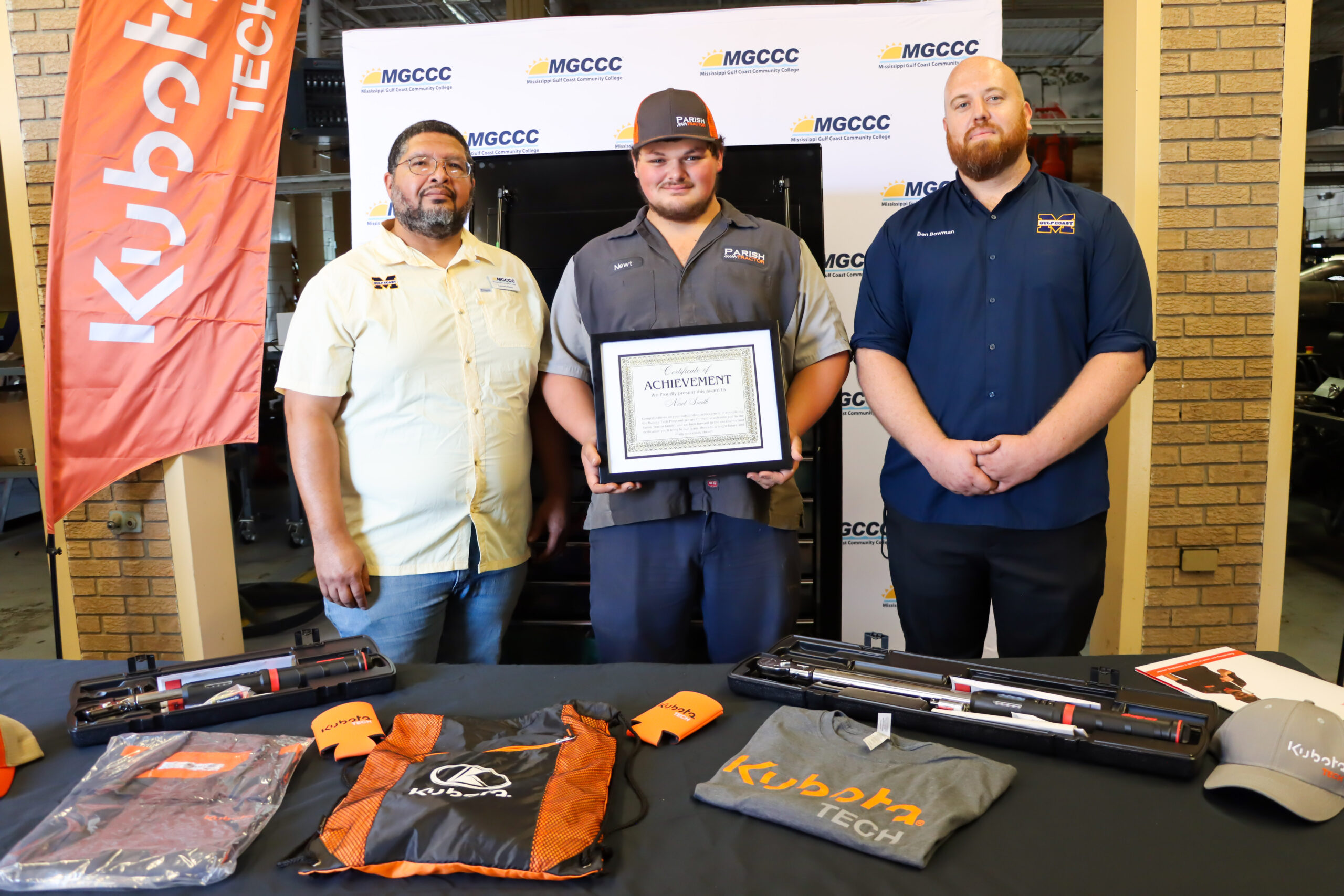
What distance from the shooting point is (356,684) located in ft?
4.82

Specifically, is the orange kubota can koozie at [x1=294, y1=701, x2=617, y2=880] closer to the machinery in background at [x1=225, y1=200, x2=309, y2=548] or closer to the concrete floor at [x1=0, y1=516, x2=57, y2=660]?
the concrete floor at [x1=0, y1=516, x2=57, y2=660]

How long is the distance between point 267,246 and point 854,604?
2901 millimetres

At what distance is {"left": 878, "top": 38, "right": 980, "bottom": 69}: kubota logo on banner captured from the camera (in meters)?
3.74

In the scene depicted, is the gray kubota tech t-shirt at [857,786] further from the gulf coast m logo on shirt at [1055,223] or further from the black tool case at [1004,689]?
the gulf coast m logo on shirt at [1055,223]

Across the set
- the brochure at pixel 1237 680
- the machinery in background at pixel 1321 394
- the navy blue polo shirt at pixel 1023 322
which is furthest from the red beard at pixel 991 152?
the machinery in background at pixel 1321 394

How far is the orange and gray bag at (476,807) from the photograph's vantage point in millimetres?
990

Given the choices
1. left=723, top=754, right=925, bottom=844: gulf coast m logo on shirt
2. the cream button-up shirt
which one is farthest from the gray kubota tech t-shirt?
the cream button-up shirt

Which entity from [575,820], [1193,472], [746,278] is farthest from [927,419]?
[1193,472]

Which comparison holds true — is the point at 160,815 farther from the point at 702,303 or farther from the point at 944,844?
the point at 702,303

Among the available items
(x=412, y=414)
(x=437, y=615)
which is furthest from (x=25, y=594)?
(x=412, y=414)

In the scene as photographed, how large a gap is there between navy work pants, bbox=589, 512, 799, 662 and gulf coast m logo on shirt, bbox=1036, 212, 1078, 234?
99 centimetres

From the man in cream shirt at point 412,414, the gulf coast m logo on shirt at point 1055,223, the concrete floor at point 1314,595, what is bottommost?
the concrete floor at point 1314,595

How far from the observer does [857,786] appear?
1.12 metres

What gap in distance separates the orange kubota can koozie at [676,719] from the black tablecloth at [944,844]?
0.02m
